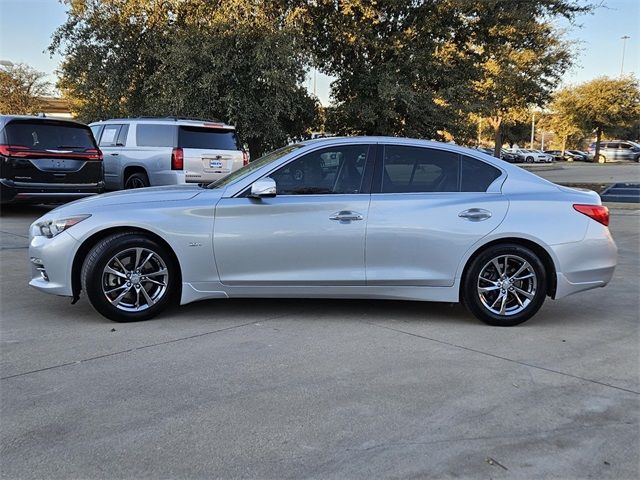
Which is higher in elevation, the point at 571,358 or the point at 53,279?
the point at 53,279

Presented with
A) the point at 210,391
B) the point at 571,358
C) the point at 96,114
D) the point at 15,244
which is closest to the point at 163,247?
the point at 210,391

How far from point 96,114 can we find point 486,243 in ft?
57.2

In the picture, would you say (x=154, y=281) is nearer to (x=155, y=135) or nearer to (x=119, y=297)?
(x=119, y=297)

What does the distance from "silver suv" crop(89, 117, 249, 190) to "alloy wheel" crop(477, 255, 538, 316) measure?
300 inches

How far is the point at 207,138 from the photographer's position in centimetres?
1148

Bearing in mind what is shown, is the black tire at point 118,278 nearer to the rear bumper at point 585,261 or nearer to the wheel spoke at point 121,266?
the wheel spoke at point 121,266

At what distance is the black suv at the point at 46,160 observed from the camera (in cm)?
970

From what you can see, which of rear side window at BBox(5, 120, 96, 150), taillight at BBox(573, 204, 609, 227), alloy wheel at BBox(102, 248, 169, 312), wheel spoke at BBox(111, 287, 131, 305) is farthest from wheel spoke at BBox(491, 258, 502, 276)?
rear side window at BBox(5, 120, 96, 150)

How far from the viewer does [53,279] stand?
15.7 ft

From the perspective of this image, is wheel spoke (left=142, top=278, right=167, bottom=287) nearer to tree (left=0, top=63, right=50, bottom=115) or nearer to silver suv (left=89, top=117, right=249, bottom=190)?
silver suv (left=89, top=117, right=249, bottom=190)

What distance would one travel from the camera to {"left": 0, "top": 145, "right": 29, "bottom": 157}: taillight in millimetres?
9617

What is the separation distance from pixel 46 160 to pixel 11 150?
1.86 feet

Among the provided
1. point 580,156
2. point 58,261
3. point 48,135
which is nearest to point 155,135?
point 48,135

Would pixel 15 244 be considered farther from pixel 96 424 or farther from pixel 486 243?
pixel 486 243
